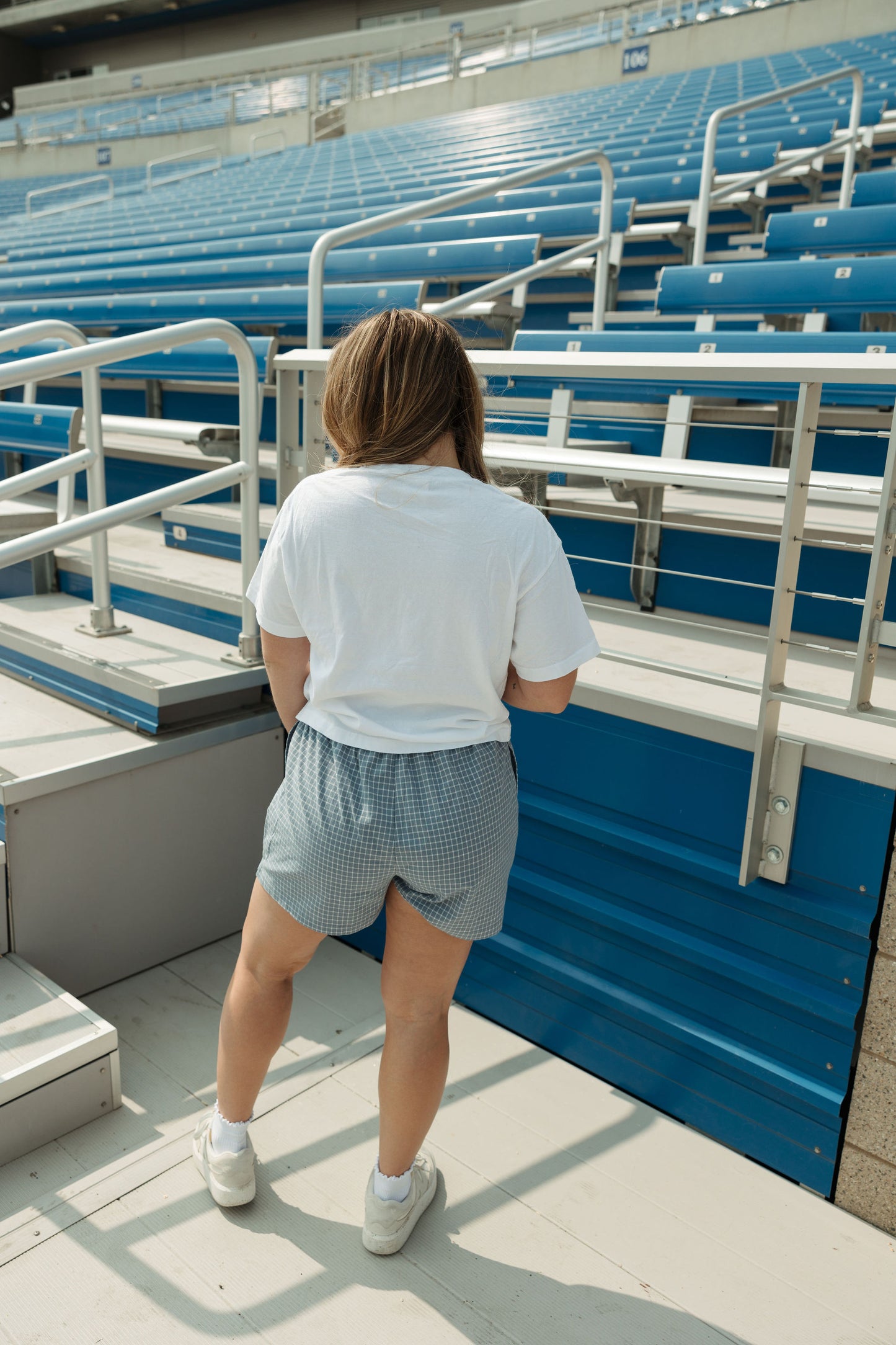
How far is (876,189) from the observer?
3.68 m

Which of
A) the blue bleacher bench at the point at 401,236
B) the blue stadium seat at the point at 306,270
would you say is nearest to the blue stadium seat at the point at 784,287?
the blue stadium seat at the point at 306,270

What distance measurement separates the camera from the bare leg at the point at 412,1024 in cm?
117

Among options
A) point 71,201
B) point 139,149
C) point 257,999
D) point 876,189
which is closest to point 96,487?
point 257,999

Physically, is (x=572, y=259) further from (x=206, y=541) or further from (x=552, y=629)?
(x=552, y=629)

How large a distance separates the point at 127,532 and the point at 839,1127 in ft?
8.91

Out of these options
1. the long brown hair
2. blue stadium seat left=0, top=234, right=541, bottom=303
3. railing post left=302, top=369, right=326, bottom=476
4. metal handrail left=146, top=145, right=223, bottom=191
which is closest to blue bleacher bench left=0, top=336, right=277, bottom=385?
railing post left=302, top=369, right=326, bottom=476

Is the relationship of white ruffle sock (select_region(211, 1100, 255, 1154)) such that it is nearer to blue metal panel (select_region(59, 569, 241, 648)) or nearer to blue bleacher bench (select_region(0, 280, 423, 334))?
blue metal panel (select_region(59, 569, 241, 648))

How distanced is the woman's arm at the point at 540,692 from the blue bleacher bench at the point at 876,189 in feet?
11.2

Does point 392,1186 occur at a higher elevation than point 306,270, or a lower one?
lower

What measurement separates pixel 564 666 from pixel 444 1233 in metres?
0.89

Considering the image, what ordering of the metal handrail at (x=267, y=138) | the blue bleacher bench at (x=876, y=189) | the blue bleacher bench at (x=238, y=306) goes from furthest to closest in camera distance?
the metal handrail at (x=267, y=138), the blue bleacher bench at (x=876, y=189), the blue bleacher bench at (x=238, y=306)

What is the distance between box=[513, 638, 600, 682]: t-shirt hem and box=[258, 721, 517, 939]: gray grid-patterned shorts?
11 centimetres

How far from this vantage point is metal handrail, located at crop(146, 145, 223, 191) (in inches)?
434

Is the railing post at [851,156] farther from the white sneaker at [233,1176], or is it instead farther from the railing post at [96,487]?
the white sneaker at [233,1176]
